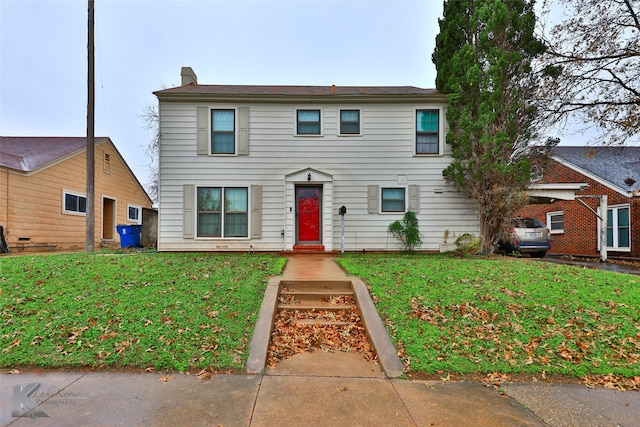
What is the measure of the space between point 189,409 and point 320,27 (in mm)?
21765

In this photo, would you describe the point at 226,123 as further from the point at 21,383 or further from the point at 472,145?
the point at 21,383

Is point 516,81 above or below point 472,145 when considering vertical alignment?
above

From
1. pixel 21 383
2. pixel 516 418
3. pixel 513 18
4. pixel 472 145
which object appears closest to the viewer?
pixel 516 418

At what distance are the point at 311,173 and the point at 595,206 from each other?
12.2m

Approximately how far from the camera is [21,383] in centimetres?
301

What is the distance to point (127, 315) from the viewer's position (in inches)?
165

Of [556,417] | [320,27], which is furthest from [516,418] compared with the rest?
[320,27]

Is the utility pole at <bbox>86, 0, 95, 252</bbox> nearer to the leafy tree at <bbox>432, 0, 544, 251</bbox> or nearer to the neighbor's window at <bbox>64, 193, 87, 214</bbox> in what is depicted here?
the neighbor's window at <bbox>64, 193, 87, 214</bbox>

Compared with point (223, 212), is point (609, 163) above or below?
above

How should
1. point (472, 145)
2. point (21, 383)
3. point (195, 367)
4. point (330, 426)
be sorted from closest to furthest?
point (330, 426)
point (21, 383)
point (195, 367)
point (472, 145)

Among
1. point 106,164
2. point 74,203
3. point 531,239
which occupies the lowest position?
point 531,239

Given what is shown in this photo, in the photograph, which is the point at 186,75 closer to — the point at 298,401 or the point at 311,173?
the point at 311,173

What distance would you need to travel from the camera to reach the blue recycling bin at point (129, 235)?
11211 mm

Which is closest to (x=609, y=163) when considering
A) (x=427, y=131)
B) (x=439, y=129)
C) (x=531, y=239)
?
(x=531, y=239)
